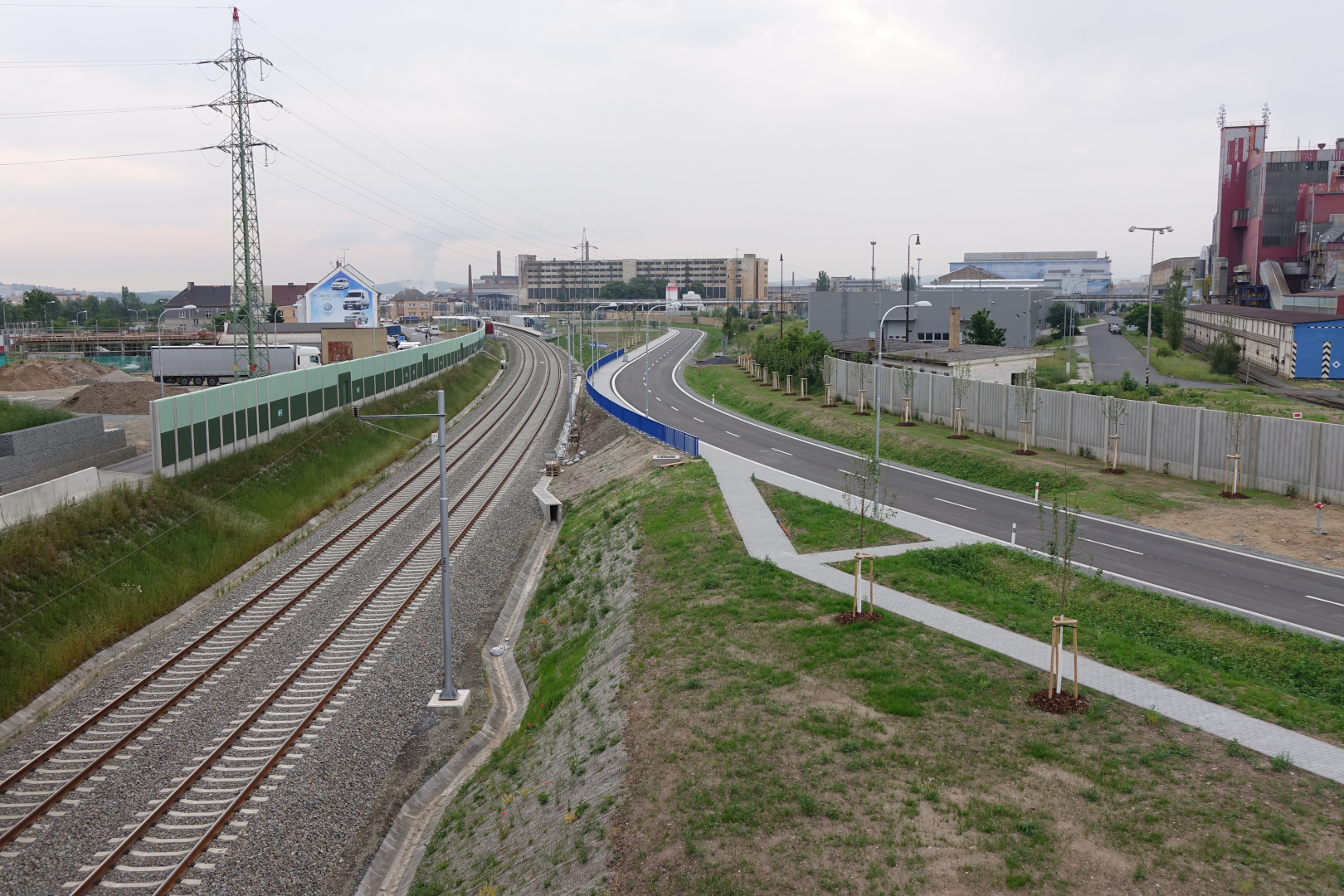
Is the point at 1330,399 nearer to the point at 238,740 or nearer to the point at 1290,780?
the point at 1290,780

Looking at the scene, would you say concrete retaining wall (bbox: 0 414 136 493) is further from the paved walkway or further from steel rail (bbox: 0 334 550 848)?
the paved walkway

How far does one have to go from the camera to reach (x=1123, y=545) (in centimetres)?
2464

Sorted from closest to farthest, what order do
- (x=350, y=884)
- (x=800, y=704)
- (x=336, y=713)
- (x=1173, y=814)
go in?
(x=1173, y=814) → (x=350, y=884) → (x=800, y=704) → (x=336, y=713)

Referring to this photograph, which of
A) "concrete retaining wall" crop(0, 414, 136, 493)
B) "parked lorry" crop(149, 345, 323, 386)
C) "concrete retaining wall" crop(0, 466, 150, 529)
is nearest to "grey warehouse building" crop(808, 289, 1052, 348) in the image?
"parked lorry" crop(149, 345, 323, 386)

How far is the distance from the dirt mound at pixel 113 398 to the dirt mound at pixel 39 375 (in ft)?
36.9

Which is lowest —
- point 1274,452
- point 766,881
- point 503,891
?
point 503,891

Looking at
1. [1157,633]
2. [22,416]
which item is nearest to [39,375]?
[22,416]

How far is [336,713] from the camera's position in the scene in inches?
766

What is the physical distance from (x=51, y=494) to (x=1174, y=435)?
36.2 metres

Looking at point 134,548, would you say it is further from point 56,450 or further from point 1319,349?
point 1319,349

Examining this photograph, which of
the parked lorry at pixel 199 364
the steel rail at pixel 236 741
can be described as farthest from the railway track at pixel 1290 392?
the parked lorry at pixel 199 364

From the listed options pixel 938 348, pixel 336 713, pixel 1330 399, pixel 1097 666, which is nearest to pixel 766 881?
pixel 1097 666

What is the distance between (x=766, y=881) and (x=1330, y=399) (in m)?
49.2

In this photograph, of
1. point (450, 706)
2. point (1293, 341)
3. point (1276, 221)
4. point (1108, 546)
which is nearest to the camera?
point (450, 706)
